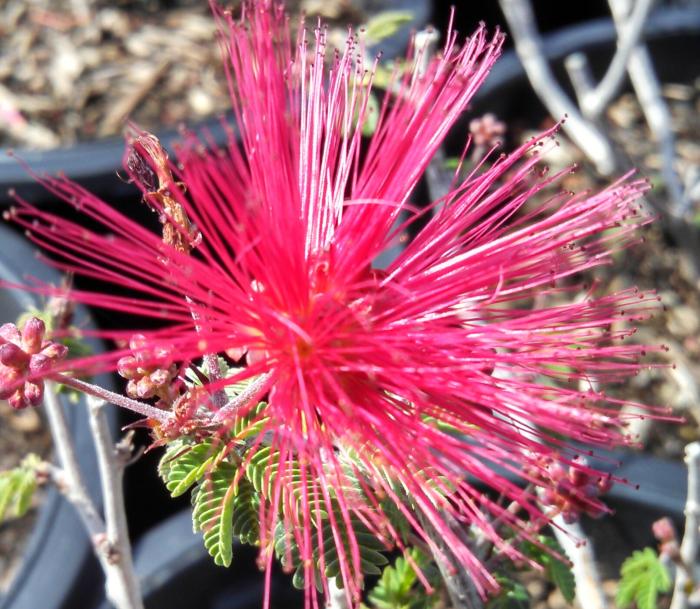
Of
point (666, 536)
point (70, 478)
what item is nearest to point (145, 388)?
point (70, 478)

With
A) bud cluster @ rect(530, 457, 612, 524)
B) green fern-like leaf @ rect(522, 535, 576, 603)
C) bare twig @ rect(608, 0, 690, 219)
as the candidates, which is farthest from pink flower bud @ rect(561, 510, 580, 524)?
bare twig @ rect(608, 0, 690, 219)

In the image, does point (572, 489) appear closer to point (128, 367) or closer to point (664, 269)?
point (128, 367)

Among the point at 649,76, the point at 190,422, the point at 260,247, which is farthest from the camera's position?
the point at 649,76

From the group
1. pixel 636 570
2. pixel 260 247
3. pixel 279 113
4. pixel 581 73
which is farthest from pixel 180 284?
pixel 581 73

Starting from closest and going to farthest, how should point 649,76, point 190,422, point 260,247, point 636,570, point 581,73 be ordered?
point 190,422 < point 260,247 < point 636,570 < point 581,73 < point 649,76

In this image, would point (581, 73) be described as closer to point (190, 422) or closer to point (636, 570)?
point (636, 570)

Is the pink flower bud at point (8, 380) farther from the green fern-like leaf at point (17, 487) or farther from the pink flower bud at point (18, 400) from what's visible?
the green fern-like leaf at point (17, 487)
